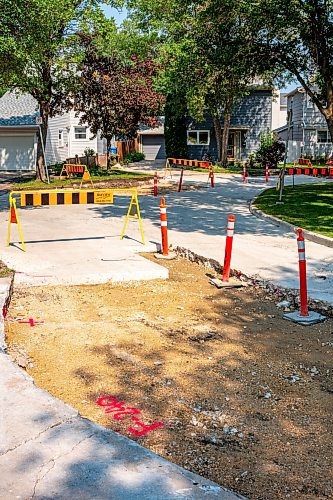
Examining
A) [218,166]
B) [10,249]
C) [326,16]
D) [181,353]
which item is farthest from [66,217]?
[218,166]

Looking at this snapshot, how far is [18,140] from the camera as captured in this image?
4134 centimetres

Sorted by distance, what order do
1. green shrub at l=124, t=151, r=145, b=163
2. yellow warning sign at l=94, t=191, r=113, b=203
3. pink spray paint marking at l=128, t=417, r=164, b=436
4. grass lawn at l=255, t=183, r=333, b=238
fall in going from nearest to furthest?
1. pink spray paint marking at l=128, t=417, r=164, b=436
2. yellow warning sign at l=94, t=191, r=113, b=203
3. grass lawn at l=255, t=183, r=333, b=238
4. green shrub at l=124, t=151, r=145, b=163

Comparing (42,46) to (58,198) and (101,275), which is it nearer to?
(58,198)

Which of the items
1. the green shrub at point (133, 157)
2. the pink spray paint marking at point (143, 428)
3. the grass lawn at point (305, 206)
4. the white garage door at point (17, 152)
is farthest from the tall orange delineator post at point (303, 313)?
the green shrub at point (133, 157)

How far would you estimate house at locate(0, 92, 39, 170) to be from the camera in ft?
134

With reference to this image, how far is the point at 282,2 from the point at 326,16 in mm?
1463

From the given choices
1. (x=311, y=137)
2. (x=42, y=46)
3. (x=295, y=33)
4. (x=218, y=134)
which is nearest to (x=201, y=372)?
(x=295, y=33)

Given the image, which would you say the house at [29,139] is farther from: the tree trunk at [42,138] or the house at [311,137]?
the house at [311,137]

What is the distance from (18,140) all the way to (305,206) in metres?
27.3

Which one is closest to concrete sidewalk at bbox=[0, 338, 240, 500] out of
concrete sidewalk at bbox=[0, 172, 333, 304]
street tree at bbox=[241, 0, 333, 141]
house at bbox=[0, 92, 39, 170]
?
concrete sidewalk at bbox=[0, 172, 333, 304]

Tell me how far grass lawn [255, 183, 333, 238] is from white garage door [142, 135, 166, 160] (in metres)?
30.5

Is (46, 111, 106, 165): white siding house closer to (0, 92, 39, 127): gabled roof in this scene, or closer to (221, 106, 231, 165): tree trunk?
(0, 92, 39, 127): gabled roof

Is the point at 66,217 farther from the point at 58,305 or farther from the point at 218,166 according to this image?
the point at 218,166

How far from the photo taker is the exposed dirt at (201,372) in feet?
14.1
